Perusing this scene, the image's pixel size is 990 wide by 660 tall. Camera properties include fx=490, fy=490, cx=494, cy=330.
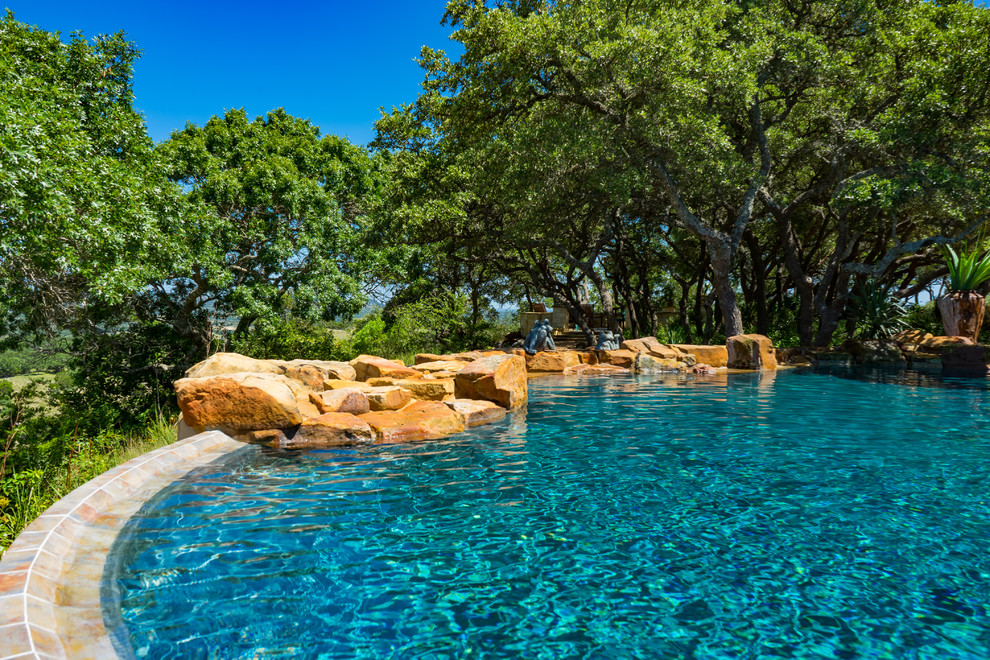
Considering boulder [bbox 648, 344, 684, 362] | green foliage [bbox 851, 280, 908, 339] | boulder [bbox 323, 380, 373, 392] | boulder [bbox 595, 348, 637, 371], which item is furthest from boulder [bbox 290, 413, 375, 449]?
green foliage [bbox 851, 280, 908, 339]

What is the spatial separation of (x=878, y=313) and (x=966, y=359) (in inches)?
155

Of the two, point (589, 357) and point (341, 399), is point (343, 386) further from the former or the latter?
point (589, 357)

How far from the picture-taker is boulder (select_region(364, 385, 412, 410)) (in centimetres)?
871

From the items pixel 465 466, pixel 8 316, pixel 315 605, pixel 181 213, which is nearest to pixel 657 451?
pixel 465 466

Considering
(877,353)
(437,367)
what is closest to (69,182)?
(437,367)

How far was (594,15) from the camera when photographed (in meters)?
15.1

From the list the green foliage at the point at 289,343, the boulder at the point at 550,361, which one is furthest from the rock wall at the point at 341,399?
the green foliage at the point at 289,343

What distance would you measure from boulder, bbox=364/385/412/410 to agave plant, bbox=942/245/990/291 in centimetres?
1856

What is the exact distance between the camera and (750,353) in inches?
656

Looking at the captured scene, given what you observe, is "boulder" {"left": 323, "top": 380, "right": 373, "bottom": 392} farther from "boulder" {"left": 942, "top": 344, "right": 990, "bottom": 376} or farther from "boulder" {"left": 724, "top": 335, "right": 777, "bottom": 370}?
"boulder" {"left": 942, "top": 344, "right": 990, "bottom": 376}

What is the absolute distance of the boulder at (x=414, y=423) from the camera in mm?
7582

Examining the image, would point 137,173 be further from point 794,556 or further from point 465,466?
point 794,556

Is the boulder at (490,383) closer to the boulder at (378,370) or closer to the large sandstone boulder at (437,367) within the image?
the boulder at (378,370)

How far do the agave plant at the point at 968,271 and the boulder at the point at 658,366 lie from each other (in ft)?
30.9
